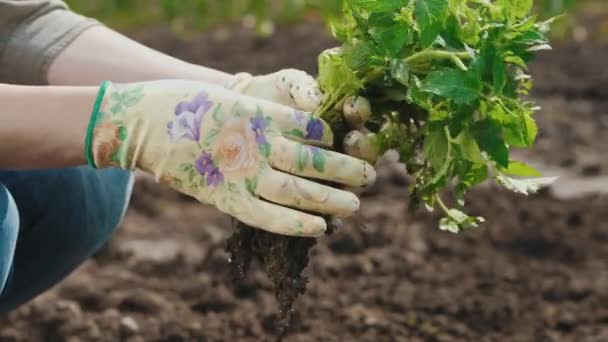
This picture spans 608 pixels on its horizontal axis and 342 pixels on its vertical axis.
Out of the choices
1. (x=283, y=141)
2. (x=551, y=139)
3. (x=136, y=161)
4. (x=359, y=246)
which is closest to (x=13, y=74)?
(x=136, y=161)

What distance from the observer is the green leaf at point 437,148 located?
1688 millimetres

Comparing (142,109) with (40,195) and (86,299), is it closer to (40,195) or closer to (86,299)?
(40,195)

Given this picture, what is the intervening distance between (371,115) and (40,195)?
0.69m

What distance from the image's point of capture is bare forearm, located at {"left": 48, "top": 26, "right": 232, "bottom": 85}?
207cm

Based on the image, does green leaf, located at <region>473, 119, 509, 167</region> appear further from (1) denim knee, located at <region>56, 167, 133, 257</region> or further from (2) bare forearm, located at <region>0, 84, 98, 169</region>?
(1) denim knee, located at <region>56, 167, 133, 257</region>

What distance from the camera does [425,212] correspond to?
10.9 feet

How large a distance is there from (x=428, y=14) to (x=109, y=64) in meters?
0.76

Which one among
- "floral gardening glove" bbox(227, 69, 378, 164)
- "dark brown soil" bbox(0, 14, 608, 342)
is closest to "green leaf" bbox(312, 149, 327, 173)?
"floral gardening glove" bbox(227, 69, 378, 164)

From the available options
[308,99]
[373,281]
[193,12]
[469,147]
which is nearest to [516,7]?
[469,147]

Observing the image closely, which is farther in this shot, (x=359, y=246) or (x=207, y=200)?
(x=359, y=246)

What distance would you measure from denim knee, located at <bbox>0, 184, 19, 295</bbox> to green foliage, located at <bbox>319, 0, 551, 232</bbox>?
21.4 inches

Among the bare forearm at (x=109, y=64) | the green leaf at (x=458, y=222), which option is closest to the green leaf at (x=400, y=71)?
the green leaf at (x=458, y=222)

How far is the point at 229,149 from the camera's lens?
64.5 inches

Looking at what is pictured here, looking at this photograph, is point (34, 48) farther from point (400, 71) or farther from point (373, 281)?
point (373, 281)
